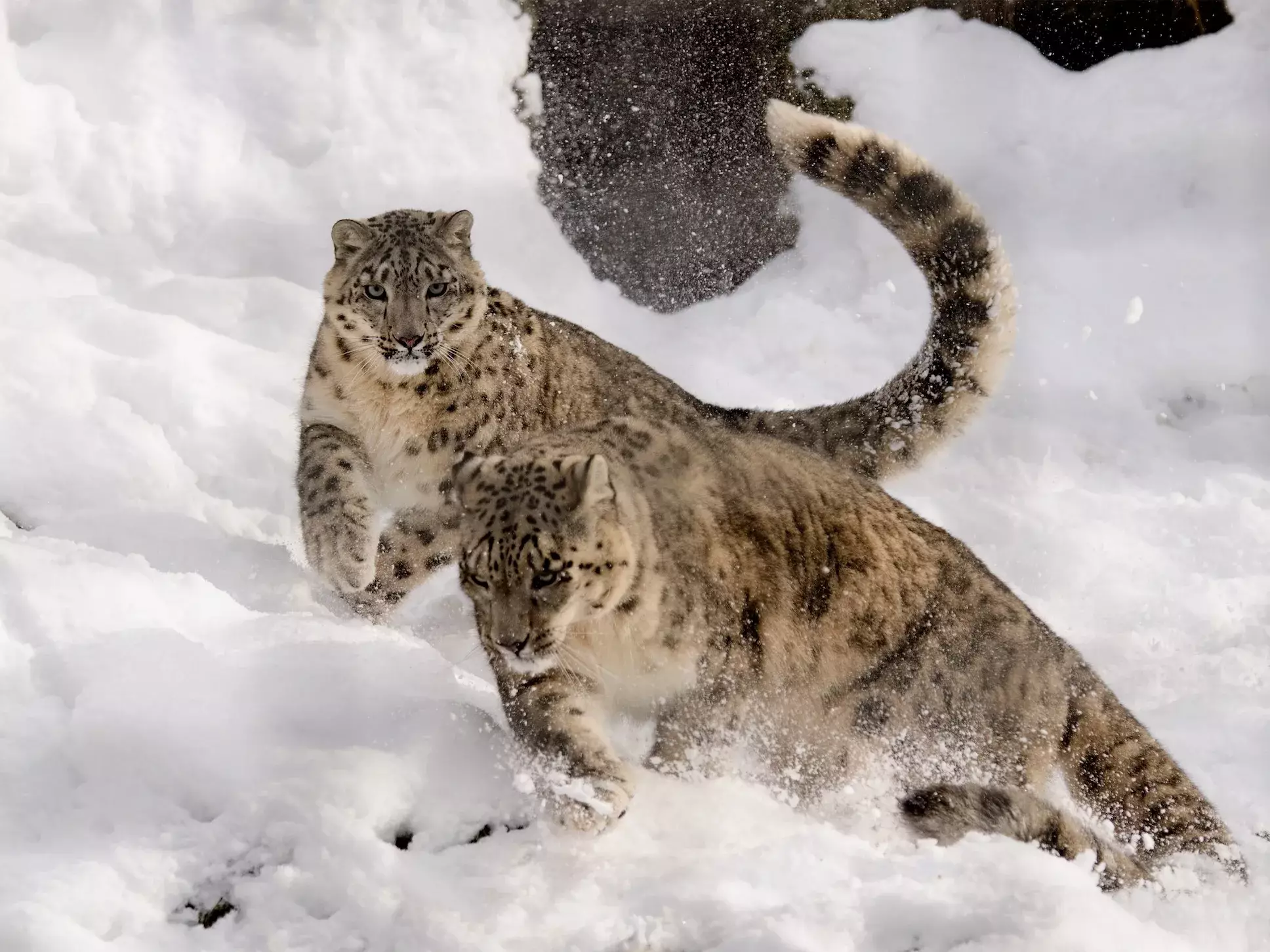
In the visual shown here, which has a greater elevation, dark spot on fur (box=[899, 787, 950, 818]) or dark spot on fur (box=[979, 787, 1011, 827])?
dark spot on fur (box=[979, 787, 1011, 827])

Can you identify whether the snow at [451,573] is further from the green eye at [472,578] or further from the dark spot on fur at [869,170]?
the dark spot on fur at [869,170]

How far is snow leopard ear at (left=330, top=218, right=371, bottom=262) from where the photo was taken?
510cm

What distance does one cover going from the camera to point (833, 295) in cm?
830

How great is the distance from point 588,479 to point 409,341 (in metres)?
1.72

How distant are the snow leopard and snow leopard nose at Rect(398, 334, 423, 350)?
100 centimetres

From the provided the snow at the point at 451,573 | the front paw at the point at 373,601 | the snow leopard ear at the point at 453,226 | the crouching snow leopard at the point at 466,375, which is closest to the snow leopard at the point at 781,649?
the snow at the point at 451,573

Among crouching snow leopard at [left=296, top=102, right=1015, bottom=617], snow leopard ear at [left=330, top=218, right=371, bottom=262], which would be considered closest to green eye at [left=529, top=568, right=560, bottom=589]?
crouching snow leopard at [left=296, top=102, right=1015, bottom=617]

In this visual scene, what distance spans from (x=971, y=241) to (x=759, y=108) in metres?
3.68

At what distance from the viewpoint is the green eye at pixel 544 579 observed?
11.5 feet

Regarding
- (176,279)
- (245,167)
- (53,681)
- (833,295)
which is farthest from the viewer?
(833,295)

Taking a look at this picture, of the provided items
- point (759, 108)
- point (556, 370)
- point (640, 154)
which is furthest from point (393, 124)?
point (556, 370)

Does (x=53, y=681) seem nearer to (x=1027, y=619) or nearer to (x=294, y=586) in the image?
(x=294, y=586)

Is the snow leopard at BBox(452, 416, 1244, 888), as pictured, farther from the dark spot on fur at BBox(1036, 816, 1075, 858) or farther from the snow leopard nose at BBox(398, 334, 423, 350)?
the snow leopard nose at BBox(398, 334, 423, 350)

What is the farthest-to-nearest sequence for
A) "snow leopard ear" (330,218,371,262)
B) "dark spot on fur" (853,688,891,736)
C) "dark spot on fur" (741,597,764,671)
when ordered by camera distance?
"snow leopard ear" (330,218,371,262) → "dark spot on fur" (853,688,891,736) → "dark spot on fur" (741,597,764,671)
